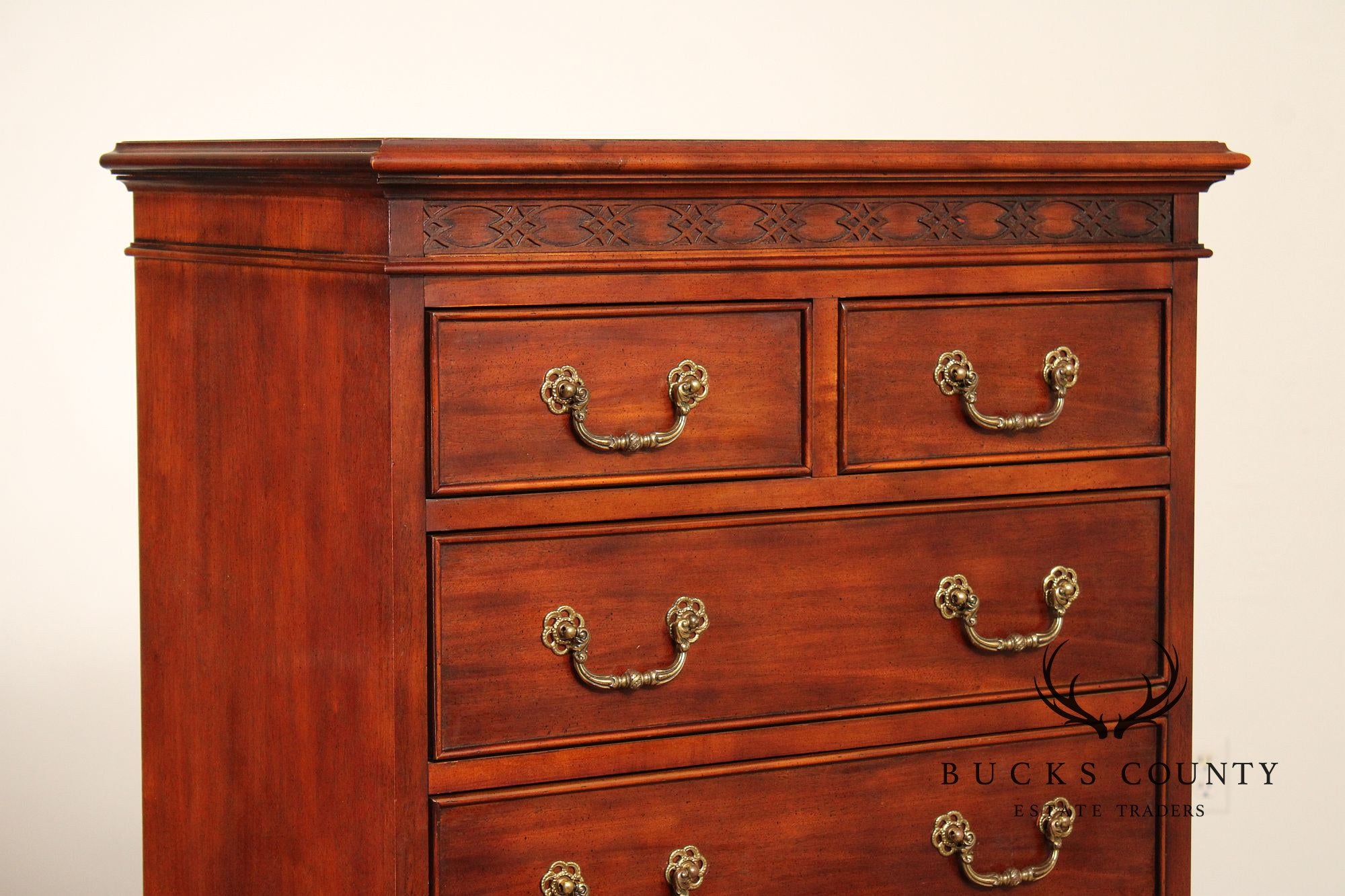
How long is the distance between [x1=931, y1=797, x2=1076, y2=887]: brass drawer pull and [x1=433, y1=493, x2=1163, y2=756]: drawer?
0.53ft

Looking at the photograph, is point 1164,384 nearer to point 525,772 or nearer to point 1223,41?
point 525,772

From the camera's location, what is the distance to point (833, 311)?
7.73ft

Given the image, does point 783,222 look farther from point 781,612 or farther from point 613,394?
point 781,612

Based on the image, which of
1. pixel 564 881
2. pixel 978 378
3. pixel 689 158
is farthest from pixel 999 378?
pixel 564 881

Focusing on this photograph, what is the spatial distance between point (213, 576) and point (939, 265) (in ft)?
3.29

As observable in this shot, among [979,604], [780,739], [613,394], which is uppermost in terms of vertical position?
[613,394]

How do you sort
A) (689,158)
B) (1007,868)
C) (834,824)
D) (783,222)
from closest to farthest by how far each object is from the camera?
(689,158) < (783,222) < (834,824) < (1007,868)

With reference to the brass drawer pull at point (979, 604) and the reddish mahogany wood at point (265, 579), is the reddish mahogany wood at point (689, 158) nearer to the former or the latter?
the reddish mahogany wood at point (265, 579)

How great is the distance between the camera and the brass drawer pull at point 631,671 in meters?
2.23

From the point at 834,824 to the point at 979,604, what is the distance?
330 millimetres

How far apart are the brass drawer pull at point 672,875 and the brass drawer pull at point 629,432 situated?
0.49 m

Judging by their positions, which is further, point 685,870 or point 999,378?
point 999,378

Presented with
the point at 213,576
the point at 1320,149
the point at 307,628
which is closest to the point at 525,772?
the point at 307,628

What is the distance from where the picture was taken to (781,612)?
7.75 ft
